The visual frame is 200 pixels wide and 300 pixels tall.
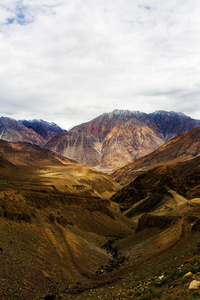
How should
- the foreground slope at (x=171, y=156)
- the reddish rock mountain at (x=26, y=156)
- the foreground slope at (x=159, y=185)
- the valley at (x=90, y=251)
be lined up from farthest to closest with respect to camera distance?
the foreground slope at (x=171, y=156)
the reddish rock mountain at (x=26, y=156)
the foreground slope at (x=159, y=185)
the valley at (x=90, y=251)

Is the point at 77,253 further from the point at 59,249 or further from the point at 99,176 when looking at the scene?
the point at 99,176

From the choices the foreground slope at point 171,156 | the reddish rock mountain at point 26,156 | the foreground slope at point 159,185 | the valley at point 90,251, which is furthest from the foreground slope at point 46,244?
the foreground slope at point 171,156

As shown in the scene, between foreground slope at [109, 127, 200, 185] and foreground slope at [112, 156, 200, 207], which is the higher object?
foreground slope at [109, 127, 200, 185]

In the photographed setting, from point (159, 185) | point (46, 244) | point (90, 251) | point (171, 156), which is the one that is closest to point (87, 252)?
point (90, 251)

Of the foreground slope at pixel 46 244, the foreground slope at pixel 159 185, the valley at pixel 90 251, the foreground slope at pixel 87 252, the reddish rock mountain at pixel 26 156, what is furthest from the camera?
the reddish rock mountain at pixel 26 156

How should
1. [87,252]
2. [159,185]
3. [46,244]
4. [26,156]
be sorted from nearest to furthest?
[46,244], [87,252], [159,185], [26,156]

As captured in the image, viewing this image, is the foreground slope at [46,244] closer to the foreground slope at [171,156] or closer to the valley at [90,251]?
the valley at [90,251]

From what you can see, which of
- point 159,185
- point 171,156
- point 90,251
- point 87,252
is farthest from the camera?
point 171,156

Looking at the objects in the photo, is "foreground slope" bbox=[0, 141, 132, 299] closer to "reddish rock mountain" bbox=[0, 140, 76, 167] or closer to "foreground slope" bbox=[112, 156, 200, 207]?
"foreground slope" bbox=[112, 156, 200, 207]

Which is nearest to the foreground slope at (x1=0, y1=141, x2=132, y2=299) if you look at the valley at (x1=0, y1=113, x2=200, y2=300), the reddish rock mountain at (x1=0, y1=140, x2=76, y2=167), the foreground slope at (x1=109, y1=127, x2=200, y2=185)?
the valley at (x1=0, y1=113, x2=200, y2=300)

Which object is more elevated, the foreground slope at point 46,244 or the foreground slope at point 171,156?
the foreground slope at point 171,156

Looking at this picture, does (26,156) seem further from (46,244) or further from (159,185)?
(46,244)
